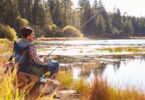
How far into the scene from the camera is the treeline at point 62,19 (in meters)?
56.8

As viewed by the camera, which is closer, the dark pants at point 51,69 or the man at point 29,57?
the man at point 29,57

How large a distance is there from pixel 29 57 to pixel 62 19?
7877 centimetres

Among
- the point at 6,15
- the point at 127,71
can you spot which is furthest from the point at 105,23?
the point at 127,71

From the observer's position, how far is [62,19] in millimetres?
85562

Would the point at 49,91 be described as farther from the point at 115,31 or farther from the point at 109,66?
the point at 115,31

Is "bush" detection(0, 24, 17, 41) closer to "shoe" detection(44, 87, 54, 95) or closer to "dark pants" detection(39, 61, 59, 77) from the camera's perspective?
"shoe" detection(44, 87, 54, 95)

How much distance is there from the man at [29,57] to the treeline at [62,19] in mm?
35916

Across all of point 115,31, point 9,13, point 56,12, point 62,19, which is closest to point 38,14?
point 56,12

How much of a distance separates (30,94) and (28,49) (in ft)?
2.83

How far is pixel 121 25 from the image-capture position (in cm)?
10656

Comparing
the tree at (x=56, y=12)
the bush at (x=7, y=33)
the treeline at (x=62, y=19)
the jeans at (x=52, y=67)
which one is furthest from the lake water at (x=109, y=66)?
the tree at (x=56, y=12)

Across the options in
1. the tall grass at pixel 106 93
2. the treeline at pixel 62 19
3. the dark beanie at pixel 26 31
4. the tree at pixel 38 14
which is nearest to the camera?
the dark beanie at pixel 26 31

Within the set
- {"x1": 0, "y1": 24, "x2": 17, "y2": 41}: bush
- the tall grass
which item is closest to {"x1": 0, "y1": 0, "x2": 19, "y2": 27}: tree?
{"x1": 0, "y1": 24, "x2": 17, "y2": 41}: bush

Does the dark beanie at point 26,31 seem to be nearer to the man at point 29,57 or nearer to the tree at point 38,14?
the man at point 29,57
